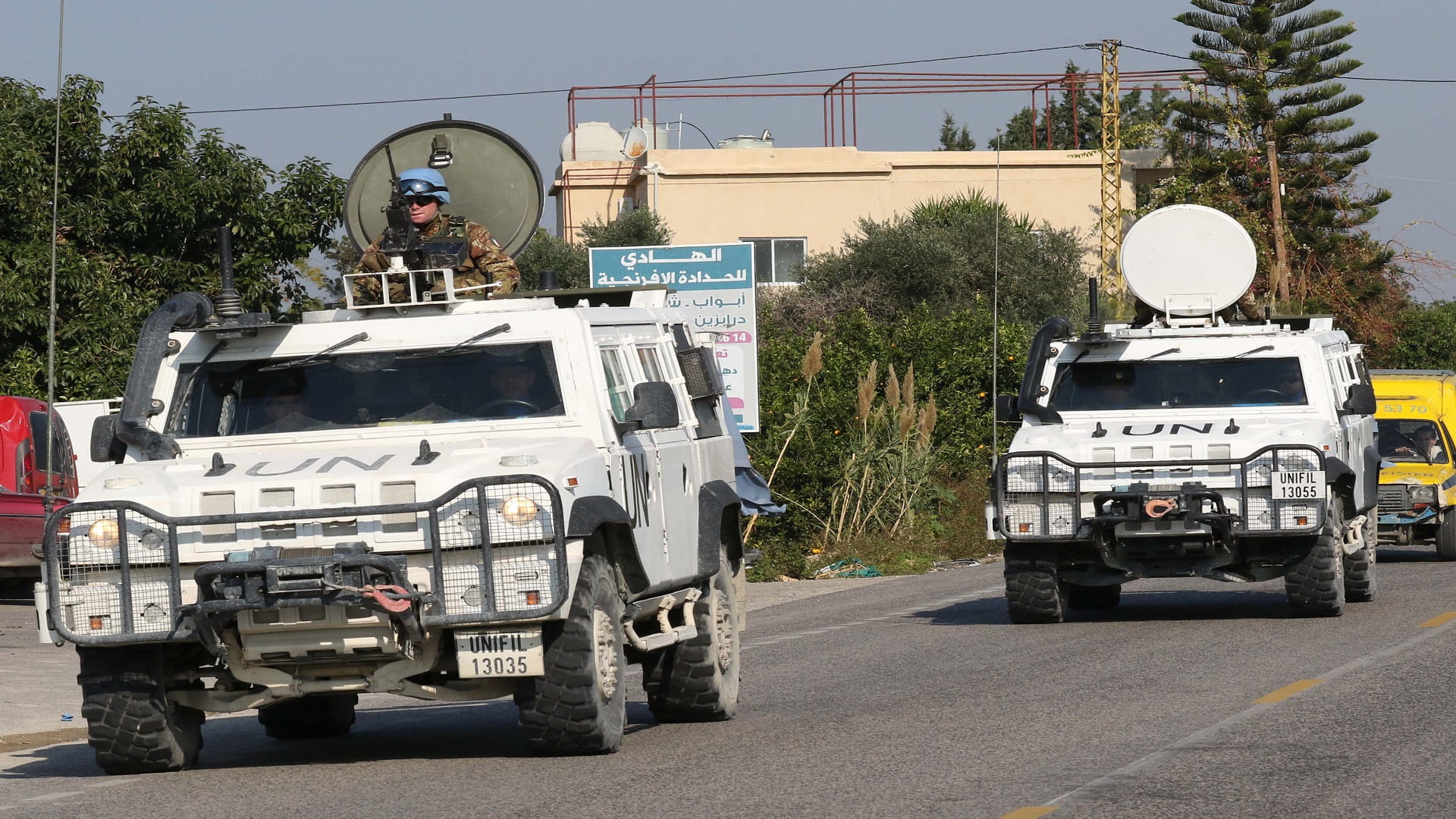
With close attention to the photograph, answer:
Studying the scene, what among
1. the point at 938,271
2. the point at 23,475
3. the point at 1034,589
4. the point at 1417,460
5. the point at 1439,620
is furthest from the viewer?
the point at 938,271

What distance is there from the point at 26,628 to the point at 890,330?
709 inches

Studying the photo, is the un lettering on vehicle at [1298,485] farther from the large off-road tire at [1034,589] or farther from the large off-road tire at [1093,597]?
the large off-road tire at [1093,597]

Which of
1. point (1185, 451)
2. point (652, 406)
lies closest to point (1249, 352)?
point (1185, 451)

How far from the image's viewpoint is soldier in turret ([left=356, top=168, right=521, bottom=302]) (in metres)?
11.3

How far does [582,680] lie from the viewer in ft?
28.8

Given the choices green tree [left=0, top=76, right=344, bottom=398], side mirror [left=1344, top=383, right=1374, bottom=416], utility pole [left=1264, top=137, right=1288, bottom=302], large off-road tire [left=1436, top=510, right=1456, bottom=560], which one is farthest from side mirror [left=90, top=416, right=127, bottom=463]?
utility pole [left=1264, top=137, right=1288, bottom=302]

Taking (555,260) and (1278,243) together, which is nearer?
(1278,243)

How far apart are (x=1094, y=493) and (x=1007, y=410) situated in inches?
65.3

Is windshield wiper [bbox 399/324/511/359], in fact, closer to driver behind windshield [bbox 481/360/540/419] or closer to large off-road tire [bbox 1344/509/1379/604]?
driver behind windshield [bbox 481/360/540/419]

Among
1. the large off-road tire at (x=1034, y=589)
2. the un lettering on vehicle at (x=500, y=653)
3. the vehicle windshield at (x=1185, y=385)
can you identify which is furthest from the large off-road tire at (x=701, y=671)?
the vehicle windshield at (x=1185, y=385)

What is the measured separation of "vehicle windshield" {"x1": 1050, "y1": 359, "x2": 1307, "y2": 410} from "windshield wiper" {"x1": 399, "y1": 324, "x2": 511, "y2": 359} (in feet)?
25.3

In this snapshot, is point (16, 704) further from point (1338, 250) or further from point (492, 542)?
point (1338, 250)

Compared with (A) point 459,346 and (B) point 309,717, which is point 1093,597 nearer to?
(B) point 309,717

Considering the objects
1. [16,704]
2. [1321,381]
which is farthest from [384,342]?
[1321,381]
